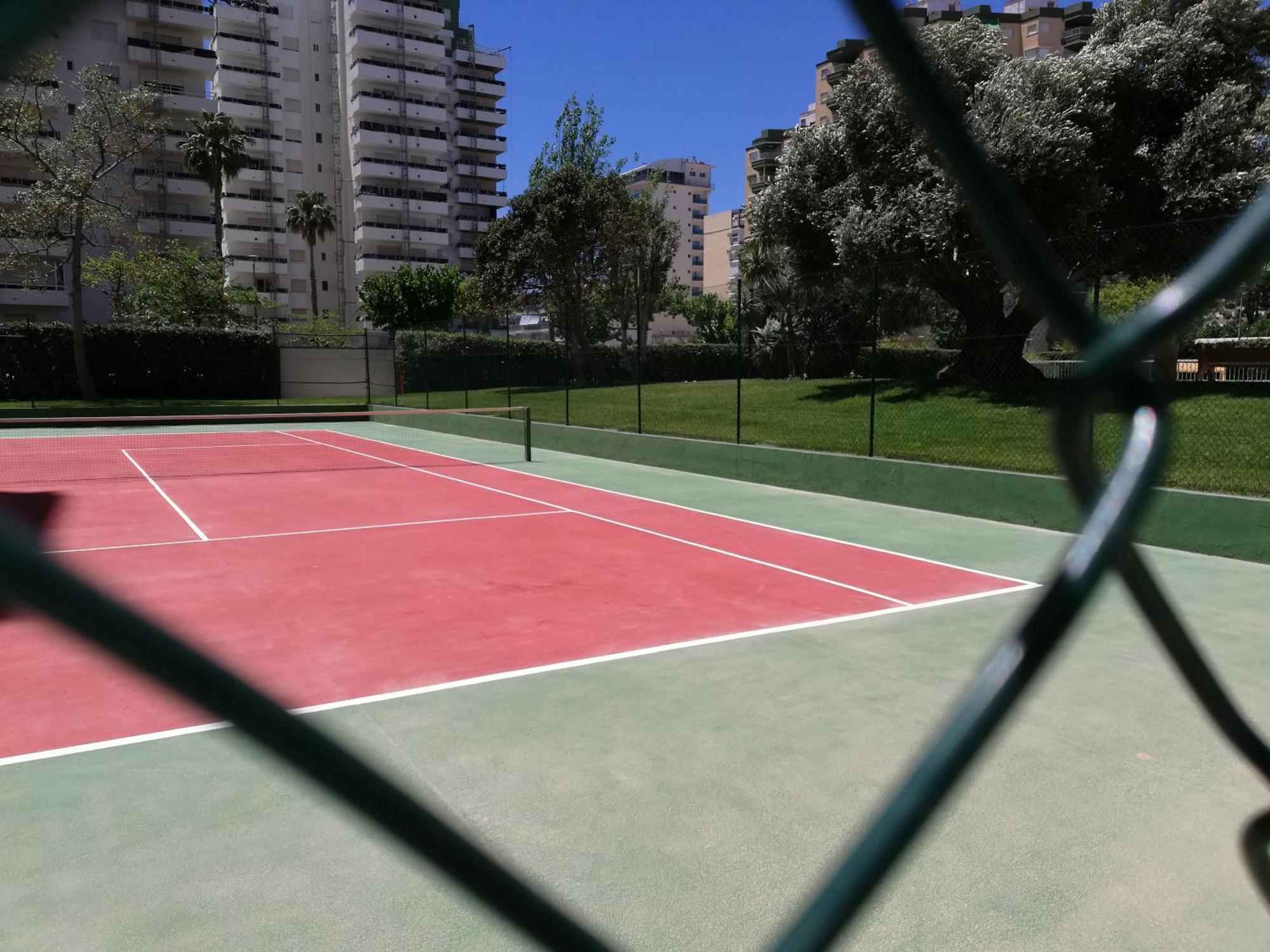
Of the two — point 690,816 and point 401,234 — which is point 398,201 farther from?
point 690,816

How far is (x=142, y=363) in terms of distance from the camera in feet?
111

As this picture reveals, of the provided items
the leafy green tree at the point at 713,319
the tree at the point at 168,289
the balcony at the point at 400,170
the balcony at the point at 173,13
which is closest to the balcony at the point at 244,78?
the balcony at the point at 173,13

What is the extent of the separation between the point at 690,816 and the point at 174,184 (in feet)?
255

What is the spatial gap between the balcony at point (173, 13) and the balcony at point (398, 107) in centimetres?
1323

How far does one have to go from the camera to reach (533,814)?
3590 mm

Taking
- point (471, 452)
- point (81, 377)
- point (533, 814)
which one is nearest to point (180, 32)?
point (81, 377)

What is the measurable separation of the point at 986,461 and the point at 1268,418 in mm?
5800

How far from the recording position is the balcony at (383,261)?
83375mm

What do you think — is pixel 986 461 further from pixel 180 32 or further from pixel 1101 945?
pixel 180 32

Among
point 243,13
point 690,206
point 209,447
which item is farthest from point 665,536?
point 690,206

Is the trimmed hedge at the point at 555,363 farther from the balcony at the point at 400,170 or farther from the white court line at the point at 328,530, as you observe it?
the balcony at the point at 400,170

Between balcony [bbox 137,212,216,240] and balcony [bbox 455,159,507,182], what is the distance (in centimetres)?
2809

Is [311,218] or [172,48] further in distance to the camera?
[172,48]

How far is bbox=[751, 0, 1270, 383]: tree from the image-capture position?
1806 cm
